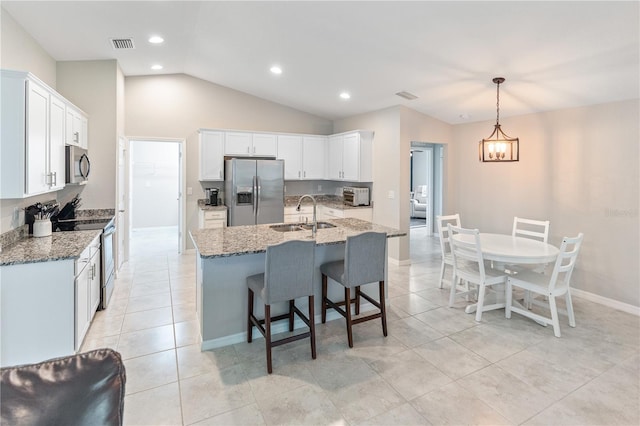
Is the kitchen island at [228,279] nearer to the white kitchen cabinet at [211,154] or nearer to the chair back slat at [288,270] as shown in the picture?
the chair back slat at [288,270]

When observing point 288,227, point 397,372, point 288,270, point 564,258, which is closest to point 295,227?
point 288,227

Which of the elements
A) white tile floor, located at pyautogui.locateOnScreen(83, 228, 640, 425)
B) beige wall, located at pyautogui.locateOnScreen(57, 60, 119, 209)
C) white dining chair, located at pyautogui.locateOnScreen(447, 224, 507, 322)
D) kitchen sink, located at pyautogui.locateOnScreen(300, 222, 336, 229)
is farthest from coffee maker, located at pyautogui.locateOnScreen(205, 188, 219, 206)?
white dining chair, located at pyautogui.locateOnScreen(447, 224, 507, 322)

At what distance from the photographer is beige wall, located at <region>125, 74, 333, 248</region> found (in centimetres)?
566

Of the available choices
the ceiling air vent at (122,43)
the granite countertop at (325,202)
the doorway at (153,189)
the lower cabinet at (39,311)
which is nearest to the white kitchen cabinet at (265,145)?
the granite countertop at (325,202)

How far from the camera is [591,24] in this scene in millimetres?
2533

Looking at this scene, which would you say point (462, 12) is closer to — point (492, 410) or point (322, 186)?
point (492, 410)

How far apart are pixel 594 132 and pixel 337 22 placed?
327cm

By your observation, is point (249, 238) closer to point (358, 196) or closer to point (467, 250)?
point (467, 250)

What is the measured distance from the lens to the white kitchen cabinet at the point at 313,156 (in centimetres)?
663

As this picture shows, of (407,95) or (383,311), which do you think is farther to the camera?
(407,95)

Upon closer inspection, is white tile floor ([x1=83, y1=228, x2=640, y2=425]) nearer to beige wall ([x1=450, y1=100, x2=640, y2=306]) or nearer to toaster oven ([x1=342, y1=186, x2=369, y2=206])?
beige wall ([x1=450, y1=100, x2=640, y2=306])

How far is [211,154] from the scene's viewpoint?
5906 millimetres

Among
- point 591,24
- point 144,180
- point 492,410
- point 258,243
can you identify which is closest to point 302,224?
point 258,243

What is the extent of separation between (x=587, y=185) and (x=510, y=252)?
166 cm
